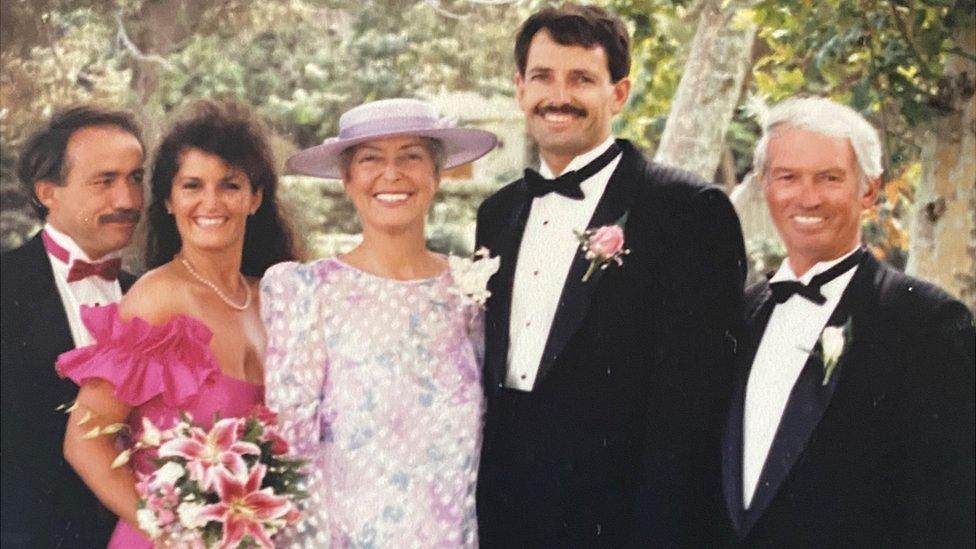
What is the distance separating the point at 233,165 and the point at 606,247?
1135 millimetres

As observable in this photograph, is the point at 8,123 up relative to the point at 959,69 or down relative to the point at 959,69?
down

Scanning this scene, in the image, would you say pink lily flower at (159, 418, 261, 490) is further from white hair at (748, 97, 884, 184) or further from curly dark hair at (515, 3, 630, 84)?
white hair at (748, 97, 884, 184)

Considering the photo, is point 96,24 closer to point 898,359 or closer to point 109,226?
point 109,226

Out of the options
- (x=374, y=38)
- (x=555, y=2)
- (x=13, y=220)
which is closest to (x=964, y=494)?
(x=555, y=2)

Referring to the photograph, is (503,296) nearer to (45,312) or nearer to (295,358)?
(295,358)

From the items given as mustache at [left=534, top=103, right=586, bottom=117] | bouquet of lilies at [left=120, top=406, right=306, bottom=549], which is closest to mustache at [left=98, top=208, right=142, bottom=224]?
bouquet of lilies at [left=120, top=406, right=306, bottom=549]

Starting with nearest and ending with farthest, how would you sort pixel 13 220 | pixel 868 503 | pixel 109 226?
1. pixel 868 503
2. pixel 109 226
3. pixel 13 220

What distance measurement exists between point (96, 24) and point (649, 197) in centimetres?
203

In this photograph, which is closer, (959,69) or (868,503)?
(868,503)

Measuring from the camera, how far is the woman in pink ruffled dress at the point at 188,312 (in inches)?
137

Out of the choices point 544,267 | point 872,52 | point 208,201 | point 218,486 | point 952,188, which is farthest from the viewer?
point 952,188

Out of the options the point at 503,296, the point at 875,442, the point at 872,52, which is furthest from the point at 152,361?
the point at 872,52

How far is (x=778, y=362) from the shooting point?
3475mm

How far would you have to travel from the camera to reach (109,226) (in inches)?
159
